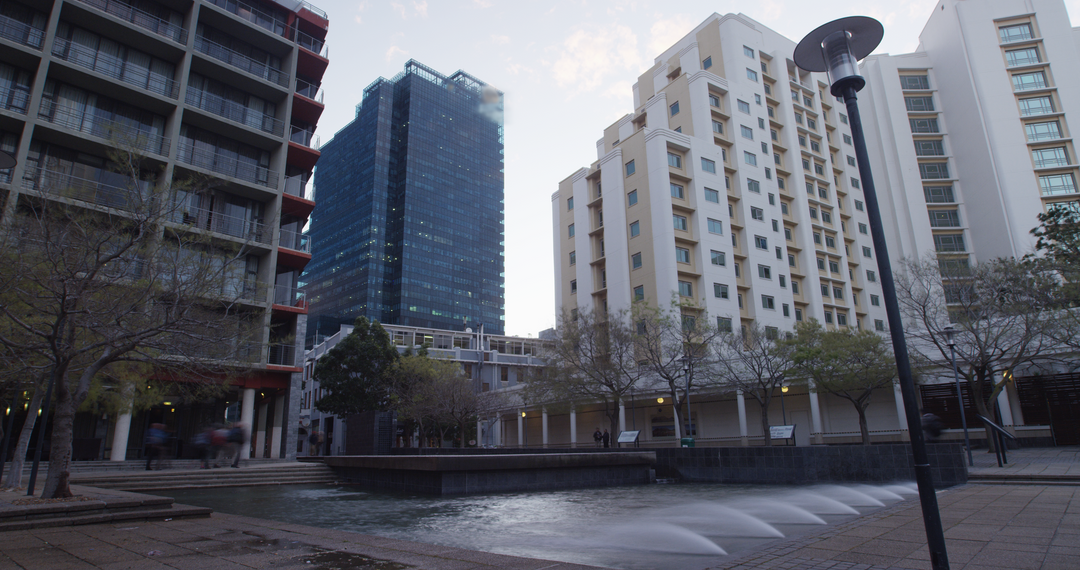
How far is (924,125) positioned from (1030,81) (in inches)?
371

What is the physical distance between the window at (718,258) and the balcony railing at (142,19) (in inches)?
1505

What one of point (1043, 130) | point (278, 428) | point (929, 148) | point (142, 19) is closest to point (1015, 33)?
point (1043, 130)

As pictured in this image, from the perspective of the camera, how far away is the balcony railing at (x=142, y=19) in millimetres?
28173

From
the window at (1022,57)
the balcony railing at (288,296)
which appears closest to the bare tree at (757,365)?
the balcony railing at (288,296)

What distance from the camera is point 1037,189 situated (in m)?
52.6

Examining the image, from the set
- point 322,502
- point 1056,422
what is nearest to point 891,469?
point 322,502

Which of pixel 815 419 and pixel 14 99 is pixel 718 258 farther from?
pixel 14 99

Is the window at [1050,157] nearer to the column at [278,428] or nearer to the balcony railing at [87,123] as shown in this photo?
the column at [278,428]

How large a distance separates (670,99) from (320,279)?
339ft

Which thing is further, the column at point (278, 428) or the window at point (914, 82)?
A: the window at point (914, 82)

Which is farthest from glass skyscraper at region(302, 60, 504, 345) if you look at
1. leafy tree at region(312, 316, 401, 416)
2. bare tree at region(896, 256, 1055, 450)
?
bare tree at region(896, 256, 1055, 450)

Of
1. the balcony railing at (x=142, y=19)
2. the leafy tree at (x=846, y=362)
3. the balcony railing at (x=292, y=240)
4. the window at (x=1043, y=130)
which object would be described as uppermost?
A: the window at (x=1043, y=130)

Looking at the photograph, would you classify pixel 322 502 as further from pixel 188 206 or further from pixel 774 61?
pixel 774 61

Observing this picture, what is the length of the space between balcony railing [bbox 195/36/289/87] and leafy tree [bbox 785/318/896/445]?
33.4 metres
